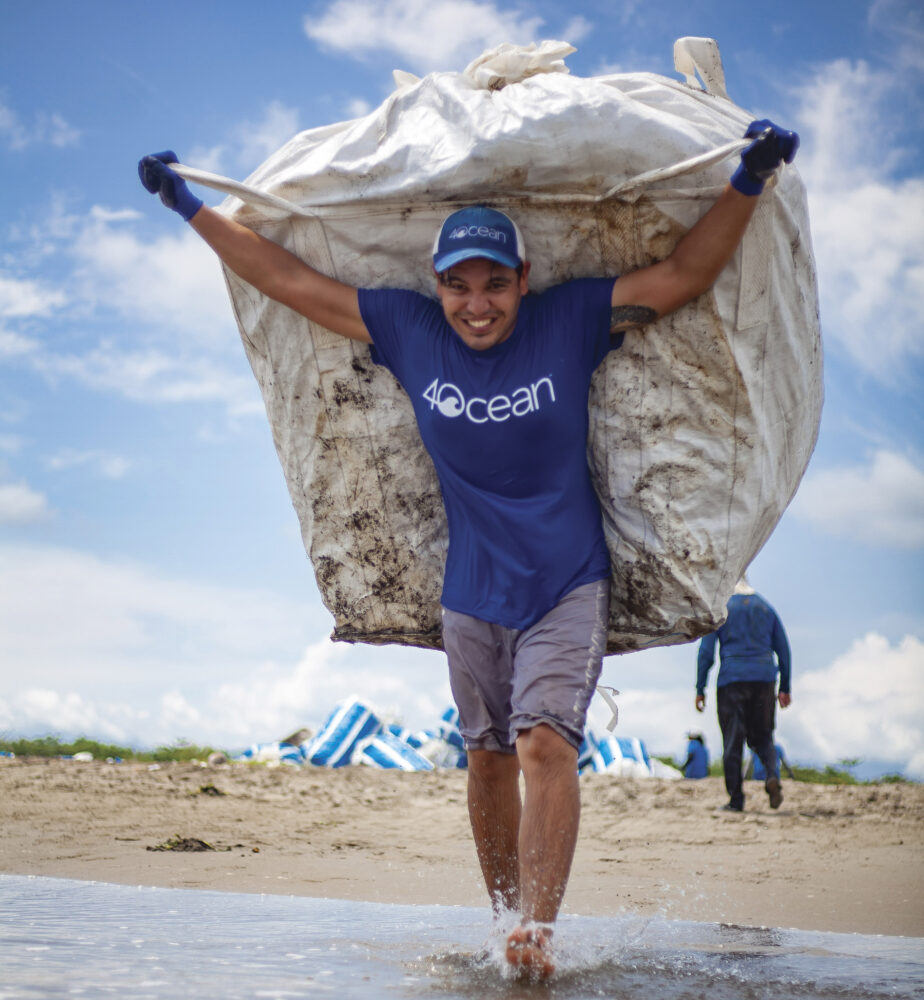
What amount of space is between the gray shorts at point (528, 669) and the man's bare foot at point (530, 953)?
0.49 m

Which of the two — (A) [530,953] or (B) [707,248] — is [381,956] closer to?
(A) [530,953]

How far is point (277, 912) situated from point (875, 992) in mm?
2056

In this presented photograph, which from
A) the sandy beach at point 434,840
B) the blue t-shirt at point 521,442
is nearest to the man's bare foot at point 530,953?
the blue t-shirt at point 521,442

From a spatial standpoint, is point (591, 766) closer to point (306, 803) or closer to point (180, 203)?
point (306, 803)

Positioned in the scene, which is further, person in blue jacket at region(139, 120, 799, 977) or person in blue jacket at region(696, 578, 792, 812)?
person in blue jacket at region(696, 578, 792, 812)

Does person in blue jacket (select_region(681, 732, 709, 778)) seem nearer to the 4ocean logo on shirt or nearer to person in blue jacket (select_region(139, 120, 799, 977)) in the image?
person in blue jacket (select_region(139, 120, 799, 977))

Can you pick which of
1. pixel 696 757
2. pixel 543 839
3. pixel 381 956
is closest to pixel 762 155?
pixel 543 839

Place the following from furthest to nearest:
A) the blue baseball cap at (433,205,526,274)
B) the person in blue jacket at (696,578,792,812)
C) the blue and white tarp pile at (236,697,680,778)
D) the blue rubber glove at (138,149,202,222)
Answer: the blue and white tarp pile at (236,697,680,778) < the person in blue jacket at (696,578,792,812) < the blue rubber glove at (138,149,202,222) < the blue baseball cap at (433,205,526,274)

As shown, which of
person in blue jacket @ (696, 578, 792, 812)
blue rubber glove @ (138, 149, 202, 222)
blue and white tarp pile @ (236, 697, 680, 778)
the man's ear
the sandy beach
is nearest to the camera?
the man's ear

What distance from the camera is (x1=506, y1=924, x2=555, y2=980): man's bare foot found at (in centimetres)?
226

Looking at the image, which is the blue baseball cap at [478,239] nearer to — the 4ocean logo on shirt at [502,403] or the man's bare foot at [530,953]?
the 4ocean logo on shirt at [502,403]

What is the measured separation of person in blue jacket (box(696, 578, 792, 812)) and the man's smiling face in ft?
17.4

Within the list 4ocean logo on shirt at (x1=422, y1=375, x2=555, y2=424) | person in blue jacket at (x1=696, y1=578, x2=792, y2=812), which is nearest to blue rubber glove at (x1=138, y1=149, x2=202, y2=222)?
4ocean logo on shirt at (x1=422, y1=375, x2=555, y2=424)

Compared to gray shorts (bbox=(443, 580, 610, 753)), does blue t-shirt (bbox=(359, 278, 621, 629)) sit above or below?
above
